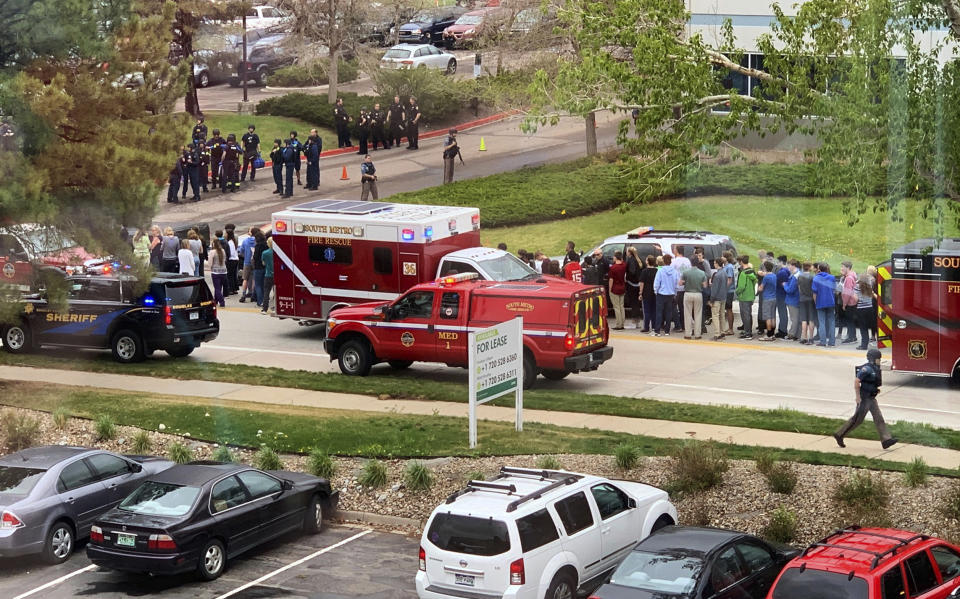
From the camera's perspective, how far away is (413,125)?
47.7 m

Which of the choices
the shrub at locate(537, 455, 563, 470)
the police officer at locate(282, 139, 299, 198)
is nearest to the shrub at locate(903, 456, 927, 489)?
the shrub at locate(537, 455, 563, 470)

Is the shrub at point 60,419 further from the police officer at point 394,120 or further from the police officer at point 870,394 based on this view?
the police officer at point 394,120

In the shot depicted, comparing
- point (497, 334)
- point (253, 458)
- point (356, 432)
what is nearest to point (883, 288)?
point (497, 334)

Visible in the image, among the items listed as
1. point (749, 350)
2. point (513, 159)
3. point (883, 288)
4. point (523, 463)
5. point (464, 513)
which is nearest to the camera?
point (464, 513)

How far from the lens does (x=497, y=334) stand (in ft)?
62.0

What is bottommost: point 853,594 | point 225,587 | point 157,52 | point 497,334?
point 225,587

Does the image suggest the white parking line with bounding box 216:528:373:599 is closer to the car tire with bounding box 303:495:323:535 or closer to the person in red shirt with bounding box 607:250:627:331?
the car tire with bounding box 303:495:323:535

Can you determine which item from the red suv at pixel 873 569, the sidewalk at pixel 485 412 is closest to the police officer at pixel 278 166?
the sidewalk at pixel 485 412

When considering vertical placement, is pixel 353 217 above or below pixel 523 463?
above

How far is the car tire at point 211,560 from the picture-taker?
14.8 meters

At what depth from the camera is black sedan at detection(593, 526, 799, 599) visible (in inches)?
470

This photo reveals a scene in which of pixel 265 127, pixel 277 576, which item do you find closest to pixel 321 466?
pixel 277 576

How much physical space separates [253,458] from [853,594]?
10190 millimetres

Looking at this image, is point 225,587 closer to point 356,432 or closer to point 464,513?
point 464,513
